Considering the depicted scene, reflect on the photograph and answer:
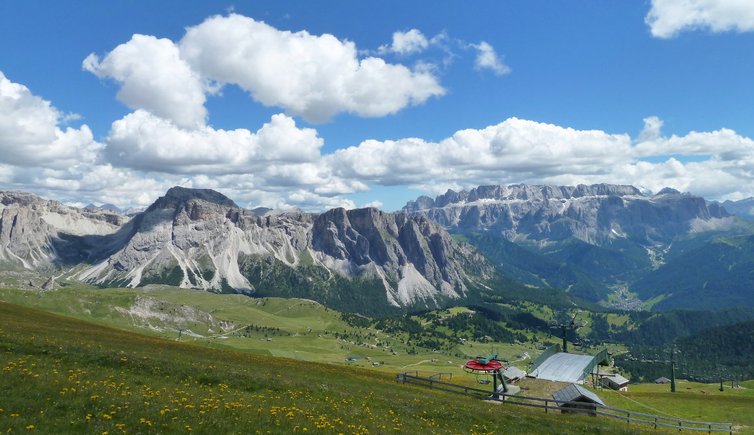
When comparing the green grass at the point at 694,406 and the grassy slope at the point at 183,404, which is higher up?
the grassy slope at the point at 183,404

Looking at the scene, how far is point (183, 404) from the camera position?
28.5 m

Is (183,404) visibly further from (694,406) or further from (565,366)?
(694,406)

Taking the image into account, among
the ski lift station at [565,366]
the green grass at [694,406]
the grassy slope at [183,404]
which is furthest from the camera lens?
the ski lift station at [565,366]

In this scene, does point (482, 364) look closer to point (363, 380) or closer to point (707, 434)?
point (363, 380)

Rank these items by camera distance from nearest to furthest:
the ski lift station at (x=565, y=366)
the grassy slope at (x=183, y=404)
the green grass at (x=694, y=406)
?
the grassy slope at (x=183, y=404)
the green grass at (x=694, y=406)
the ski lift station at (x=565, y=366)

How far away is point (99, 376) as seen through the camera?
33.4 metres

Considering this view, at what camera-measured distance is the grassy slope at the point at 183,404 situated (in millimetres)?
23922

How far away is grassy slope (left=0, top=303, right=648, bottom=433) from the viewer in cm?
2392

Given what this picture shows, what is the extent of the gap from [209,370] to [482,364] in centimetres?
3762

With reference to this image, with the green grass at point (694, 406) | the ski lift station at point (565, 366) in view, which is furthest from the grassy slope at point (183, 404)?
the ski lift station at point (565, 366)

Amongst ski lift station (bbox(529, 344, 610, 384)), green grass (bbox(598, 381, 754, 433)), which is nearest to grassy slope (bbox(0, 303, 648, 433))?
green grass (bbox(598, 381, 754, 433))

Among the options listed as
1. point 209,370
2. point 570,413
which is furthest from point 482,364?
point 209,370

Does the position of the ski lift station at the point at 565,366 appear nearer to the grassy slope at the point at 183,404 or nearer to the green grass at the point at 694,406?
the green grass at the point at 694,406

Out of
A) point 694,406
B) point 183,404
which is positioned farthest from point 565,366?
point 183,404
